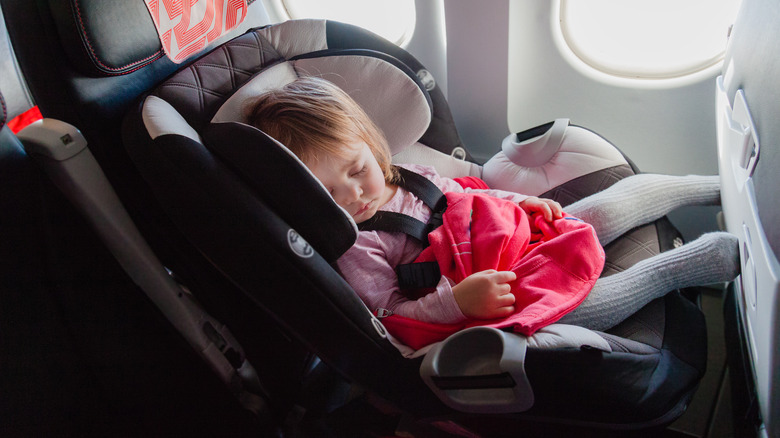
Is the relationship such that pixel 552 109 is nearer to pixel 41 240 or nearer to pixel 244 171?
→ pixel 244 171


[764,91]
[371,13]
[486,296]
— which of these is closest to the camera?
[764,91]

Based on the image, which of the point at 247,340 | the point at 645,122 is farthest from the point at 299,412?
the point at 645,122

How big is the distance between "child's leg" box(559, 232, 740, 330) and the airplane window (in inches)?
26.0

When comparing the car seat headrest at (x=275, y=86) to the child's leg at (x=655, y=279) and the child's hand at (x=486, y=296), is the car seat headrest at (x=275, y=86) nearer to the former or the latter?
the child's hand at (x=486, y=296)

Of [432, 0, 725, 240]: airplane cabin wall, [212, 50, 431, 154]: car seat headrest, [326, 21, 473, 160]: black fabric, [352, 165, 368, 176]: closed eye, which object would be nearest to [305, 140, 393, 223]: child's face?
[352, 165, 368, 176]: closed eye

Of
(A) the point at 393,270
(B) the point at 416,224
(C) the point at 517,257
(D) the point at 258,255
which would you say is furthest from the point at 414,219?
(D) the point at 258,255

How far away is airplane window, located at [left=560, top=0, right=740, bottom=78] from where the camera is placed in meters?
1.45

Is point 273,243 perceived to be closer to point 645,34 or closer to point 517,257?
point 517,257

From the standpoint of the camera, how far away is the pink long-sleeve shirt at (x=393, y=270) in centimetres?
101

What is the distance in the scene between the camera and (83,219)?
1043mm

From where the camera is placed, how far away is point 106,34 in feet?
2.91

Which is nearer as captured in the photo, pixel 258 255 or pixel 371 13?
pixel 258 255

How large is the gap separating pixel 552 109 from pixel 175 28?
1.13 metres

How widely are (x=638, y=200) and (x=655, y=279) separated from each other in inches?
9.2
